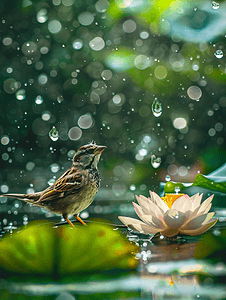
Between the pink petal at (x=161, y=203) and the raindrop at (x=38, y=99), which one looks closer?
the pink petal at (x=161, y=203)

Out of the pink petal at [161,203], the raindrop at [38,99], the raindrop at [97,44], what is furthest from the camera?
the raindrop at [97,44]

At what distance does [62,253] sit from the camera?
41cm

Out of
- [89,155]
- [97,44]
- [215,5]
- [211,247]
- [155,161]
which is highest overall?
[215,5]

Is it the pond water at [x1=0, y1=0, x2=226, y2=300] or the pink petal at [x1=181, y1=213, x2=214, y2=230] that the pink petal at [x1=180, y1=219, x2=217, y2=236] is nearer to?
the pink petal at [x1=181, y1=213, x2=214, y2=230]

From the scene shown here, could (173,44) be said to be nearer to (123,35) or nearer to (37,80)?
(123,35)

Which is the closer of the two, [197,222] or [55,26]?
[197,222]

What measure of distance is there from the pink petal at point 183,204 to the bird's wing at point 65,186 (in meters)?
0.22

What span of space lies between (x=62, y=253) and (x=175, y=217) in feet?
0.80

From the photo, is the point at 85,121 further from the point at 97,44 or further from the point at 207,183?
the point at 207,183

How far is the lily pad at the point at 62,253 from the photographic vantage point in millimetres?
392

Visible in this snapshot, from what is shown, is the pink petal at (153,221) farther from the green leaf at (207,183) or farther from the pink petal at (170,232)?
the green leaf at (207,183)

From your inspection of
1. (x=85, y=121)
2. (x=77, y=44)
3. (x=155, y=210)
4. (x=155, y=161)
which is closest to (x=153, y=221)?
(x=155, y=210)

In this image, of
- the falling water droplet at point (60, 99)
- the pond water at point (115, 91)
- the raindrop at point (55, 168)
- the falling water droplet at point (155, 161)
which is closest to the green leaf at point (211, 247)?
the pond water at point (115, 91)

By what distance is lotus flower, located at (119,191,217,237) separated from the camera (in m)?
0.57
